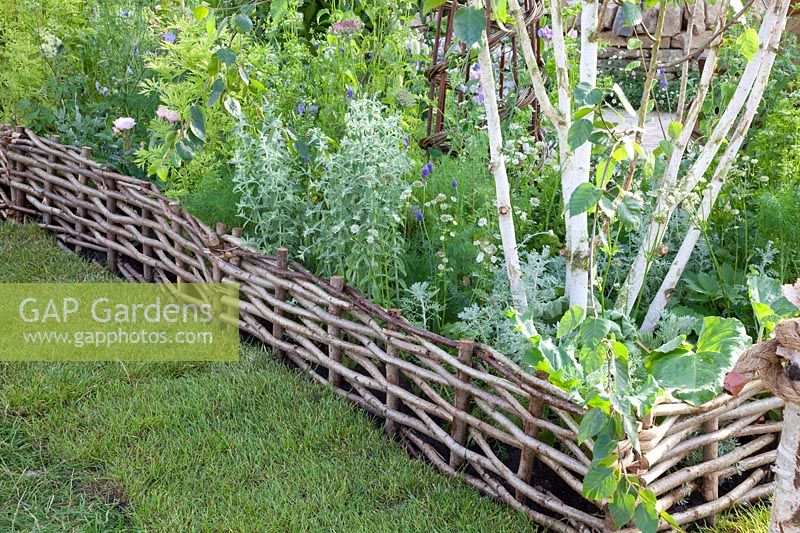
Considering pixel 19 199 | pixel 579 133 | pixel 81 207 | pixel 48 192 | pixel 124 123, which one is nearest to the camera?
pixel 579 133

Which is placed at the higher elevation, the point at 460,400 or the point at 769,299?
the point at 769,299

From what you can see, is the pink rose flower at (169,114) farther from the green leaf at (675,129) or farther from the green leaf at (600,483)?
the green leaf at (600,483)

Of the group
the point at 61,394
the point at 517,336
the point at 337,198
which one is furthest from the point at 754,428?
the point at 61,394

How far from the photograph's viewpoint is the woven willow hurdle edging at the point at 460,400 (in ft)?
6.57

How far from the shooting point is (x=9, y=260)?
3801 millimetres

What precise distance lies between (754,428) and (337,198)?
1432 mm

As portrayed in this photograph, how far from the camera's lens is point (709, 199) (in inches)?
99.9

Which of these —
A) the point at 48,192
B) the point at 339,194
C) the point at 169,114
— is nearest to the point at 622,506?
the point at 339,194

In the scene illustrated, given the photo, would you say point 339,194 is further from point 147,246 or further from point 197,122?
point 147,246

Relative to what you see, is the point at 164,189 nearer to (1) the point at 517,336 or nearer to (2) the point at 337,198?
(2) the point at 337,198

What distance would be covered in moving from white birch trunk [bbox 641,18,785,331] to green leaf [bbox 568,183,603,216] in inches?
25.4

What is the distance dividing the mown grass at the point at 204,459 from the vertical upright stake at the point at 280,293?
91mm

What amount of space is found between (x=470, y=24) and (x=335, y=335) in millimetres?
1299

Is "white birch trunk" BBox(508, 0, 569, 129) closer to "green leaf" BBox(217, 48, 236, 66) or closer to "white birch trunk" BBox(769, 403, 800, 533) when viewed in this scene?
"green leaf" BBox(217, 48, 236, 66)
